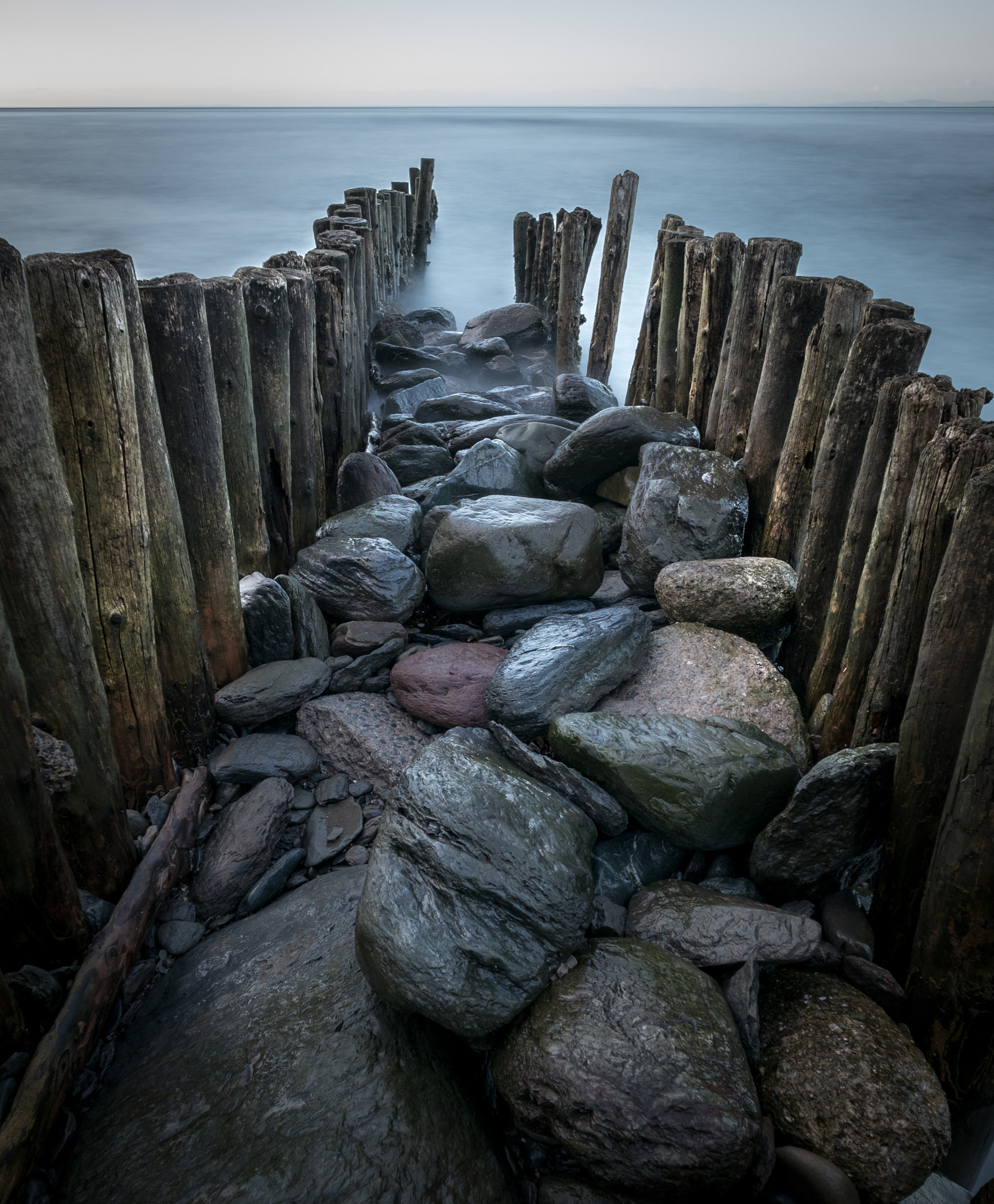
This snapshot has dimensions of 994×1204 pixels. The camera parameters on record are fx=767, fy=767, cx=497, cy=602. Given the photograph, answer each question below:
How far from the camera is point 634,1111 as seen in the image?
2113mm

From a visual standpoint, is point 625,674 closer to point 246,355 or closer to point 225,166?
point 246,355

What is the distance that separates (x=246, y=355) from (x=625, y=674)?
2364 millimetres

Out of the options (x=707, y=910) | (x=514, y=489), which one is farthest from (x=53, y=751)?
(x=514, y=489)

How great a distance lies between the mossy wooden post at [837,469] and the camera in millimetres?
3230

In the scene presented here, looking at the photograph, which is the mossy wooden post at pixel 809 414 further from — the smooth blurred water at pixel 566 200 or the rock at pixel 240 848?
the smooth blurred water at pixel 566 200

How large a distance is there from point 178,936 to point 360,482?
3439 mm

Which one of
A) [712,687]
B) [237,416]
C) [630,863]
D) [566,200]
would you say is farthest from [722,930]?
[566,200]

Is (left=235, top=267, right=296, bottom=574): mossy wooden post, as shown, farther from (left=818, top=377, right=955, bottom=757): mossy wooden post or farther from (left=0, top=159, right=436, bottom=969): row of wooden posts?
(left=818, top=377, right=955, bottom=757): mossy wooden post

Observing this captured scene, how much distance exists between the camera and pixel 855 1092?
224 centimetres

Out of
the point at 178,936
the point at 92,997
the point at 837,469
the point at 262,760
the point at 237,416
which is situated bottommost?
the point at 178,936

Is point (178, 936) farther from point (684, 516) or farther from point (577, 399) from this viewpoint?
point (577, 399)

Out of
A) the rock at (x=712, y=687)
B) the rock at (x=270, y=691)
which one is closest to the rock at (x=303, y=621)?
the rock at (x=270, y=691)

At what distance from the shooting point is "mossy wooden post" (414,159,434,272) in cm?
1850

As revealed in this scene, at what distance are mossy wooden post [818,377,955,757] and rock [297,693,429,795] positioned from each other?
5.91 feet
